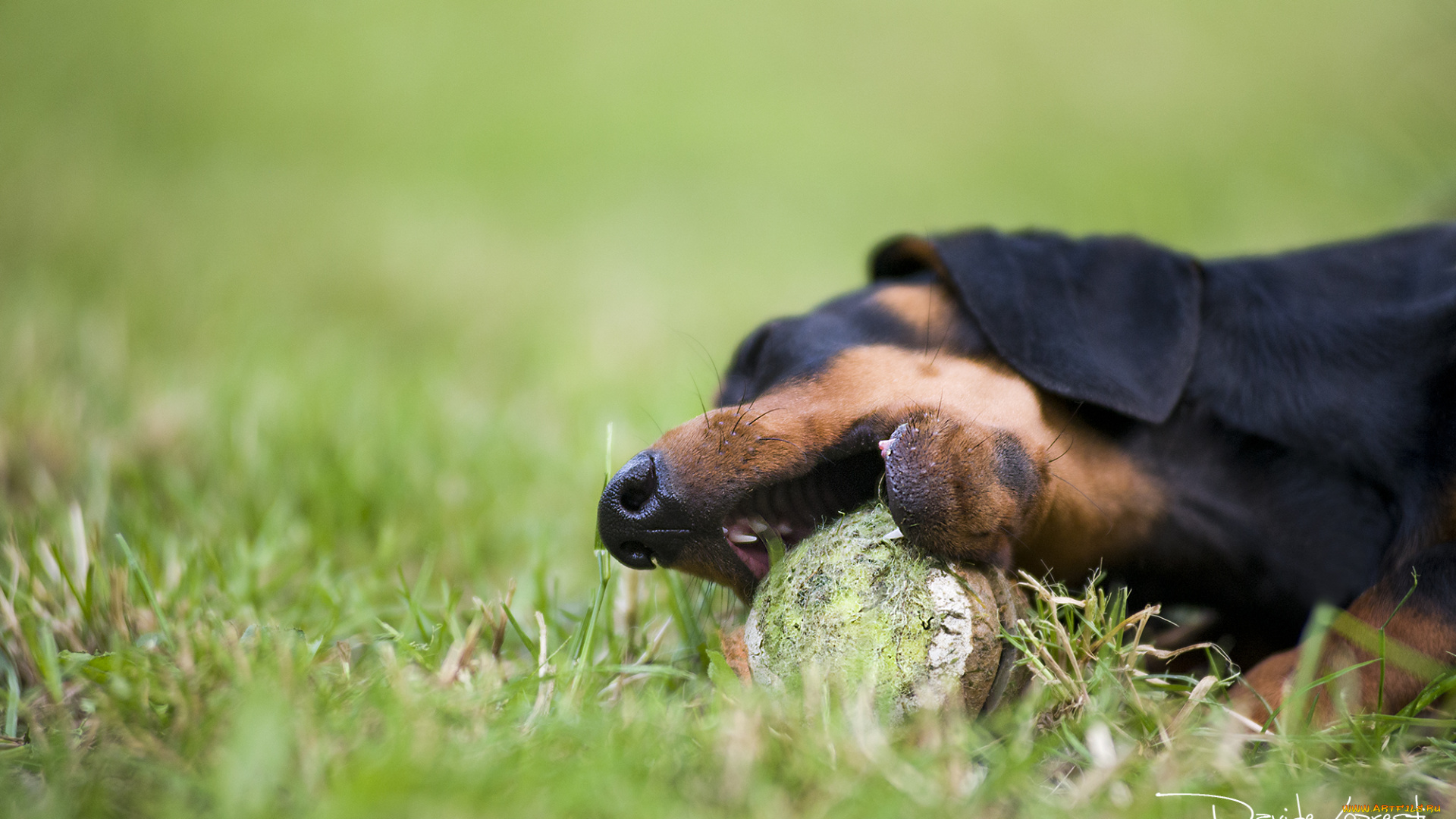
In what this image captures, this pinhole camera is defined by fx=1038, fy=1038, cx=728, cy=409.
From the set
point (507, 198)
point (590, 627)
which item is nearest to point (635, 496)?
point (590, 627)

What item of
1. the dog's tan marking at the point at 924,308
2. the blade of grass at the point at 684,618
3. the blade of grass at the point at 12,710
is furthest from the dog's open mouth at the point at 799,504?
the blade of grass at the point at 12,710

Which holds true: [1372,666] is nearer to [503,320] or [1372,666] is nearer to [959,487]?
[959,487]

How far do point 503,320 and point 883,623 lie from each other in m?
4.77

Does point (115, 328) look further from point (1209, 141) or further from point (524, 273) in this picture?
point (1209, 141)

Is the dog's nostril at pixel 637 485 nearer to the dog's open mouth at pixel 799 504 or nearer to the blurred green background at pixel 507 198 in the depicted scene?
the dog's open mouth at pixel 799 504

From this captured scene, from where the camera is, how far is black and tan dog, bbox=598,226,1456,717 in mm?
2137

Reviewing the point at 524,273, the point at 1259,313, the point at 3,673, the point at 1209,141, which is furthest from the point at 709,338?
the point at 1209,141

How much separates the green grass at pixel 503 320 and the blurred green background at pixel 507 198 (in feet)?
0.11

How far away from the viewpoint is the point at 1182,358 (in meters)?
2.48

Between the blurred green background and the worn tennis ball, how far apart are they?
3.86ft

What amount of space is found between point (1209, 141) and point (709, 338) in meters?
7.60

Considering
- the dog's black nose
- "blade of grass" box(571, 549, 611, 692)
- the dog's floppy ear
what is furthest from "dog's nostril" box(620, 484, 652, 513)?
the dog's floppy ear

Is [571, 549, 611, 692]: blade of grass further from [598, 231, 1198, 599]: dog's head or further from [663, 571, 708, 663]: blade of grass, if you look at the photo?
[663, 571, 708, 663]: blade of grass

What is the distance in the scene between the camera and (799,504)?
2246 millimetres
